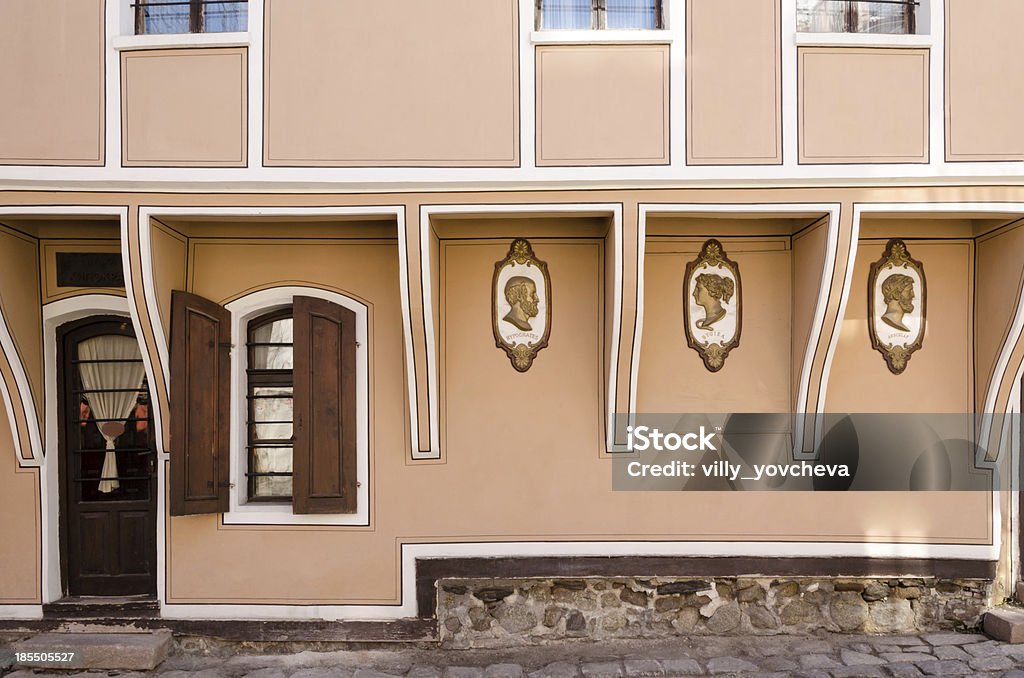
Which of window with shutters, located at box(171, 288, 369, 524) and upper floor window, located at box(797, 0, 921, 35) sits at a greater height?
upper floor window, located at box(797, 0, 921, 35)

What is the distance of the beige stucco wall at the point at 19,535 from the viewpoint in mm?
4805

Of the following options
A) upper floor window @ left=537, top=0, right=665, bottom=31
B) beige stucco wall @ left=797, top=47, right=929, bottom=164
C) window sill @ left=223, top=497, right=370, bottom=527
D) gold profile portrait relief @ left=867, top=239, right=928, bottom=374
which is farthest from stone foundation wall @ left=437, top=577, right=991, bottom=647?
upper floor window @ left=537, top=0, right=665, bottom=31

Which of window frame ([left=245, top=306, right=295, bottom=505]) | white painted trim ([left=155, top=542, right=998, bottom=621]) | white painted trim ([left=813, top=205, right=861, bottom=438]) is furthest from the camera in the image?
window frame ([left=245, top=306, right=295, bottom=505])

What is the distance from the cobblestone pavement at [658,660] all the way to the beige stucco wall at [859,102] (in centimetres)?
381

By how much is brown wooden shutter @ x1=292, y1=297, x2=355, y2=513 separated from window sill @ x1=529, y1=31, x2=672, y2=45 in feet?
8.58

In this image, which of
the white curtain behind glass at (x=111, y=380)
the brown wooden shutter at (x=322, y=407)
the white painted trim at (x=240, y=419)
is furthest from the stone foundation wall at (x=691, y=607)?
the white curtain behind glass at (x=111, y=380)

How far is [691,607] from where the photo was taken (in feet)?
15.8

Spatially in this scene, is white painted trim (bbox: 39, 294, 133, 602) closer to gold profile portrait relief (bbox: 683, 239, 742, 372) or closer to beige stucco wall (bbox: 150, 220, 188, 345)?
beige stucco wall (bbox: 150, 220, 188, 345)

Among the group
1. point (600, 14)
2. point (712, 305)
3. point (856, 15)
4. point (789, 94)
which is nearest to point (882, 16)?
point (856, 15)

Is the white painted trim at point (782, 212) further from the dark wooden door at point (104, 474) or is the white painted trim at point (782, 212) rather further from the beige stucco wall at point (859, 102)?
the dark wooden door at point (104, 474)

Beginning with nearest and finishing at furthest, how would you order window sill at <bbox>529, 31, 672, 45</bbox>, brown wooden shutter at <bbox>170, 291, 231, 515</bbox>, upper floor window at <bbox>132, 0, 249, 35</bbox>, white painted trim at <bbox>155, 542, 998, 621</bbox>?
1. window sill at <bbox>529, 31, 672, 45</bbox>
2. brown wooden shutter at <bbox>170, 291, 231, 515</bbox>
3. upper floor window at <bbox>132, 0, 249, 35</bbox>
4. white painted trim at <bbox>155, 542, 998, 621</bbox>

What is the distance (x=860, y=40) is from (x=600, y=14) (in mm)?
1930

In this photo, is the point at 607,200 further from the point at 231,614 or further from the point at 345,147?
the point at 231,614

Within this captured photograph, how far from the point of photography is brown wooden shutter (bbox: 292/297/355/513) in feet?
15.3
